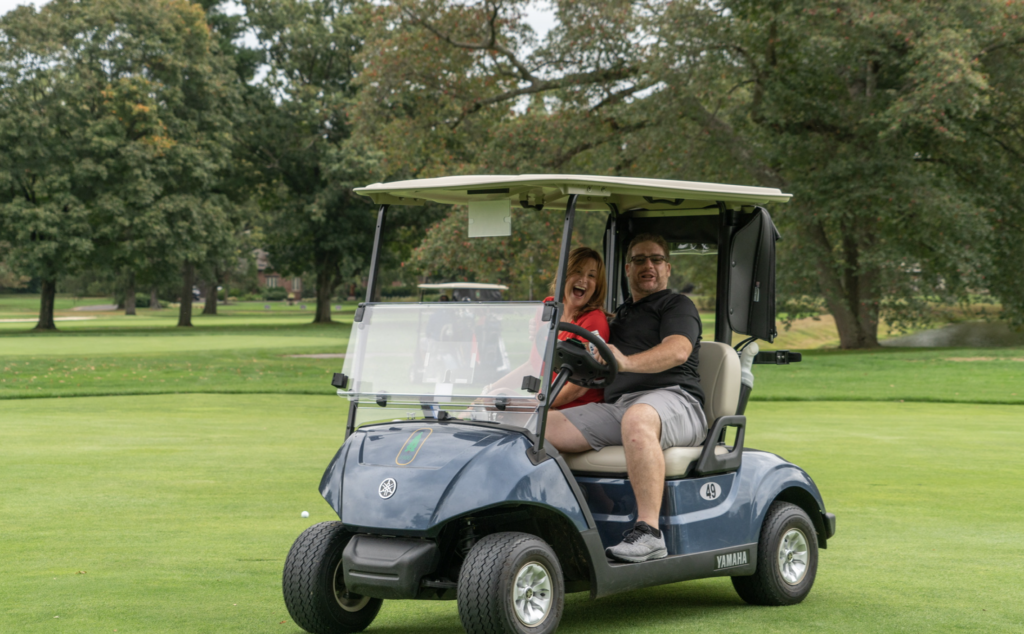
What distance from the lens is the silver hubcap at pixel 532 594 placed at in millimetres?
4062

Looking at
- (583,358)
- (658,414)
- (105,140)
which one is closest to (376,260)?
(583,358)

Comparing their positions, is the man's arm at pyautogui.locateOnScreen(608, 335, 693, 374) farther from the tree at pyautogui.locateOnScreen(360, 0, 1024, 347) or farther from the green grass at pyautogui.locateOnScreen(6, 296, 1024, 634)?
the tree at pyautogui.locateOnScreen(360, 0, 1024, 347)

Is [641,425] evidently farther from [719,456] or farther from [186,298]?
[186,298]

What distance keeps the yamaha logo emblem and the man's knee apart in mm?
976

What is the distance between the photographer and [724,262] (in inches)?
218

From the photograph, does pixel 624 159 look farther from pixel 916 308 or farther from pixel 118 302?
pixel 118 302

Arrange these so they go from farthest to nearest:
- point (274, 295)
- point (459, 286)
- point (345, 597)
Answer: point (274, 295), point (459, 286), point (345, 597)

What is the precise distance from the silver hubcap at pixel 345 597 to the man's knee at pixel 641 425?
125 cm

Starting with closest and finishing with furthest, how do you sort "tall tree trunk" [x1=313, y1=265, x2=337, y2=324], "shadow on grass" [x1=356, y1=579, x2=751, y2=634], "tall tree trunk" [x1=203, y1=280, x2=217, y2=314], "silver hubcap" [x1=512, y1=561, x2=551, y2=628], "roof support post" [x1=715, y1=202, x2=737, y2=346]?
"silver hubcap" [x1=512, y1=561, x2=551, y2=628]
"shadow on grass" [x1=356, y1=579, x2=751, y2=634]
"roof support post" [x1=715, y1=202, x2=737, y2=346]
"tall tree trunk" [x1=313, y1=265, x2=337, y2=324]
"tall tree trunk" [x1=203, y1=280, x2=217, y2=314]

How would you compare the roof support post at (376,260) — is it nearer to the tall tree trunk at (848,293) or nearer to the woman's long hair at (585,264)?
the woman's long hair at (585,264)

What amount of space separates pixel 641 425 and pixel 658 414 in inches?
6.5

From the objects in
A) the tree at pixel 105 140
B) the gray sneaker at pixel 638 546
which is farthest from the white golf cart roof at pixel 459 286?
the tree at pixel 105 140

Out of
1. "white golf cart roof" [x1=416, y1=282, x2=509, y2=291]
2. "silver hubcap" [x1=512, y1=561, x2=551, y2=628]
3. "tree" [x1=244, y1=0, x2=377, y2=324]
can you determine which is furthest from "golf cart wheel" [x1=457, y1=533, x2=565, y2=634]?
"tree" [x1=244, y1=0, x2=377, y2=324]

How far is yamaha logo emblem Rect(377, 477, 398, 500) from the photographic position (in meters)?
4.15
